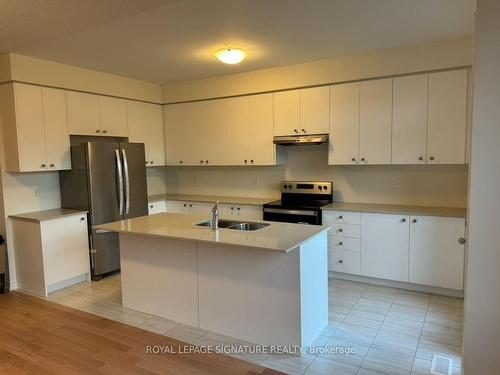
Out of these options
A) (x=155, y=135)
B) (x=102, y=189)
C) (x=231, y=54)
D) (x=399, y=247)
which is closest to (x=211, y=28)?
(x=231, y=54)

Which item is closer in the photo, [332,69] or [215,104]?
[332,69]

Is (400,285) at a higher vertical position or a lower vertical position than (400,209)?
lower

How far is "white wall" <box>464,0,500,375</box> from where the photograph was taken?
5.01 ft

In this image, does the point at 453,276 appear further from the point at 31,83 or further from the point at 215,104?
the point at 31,83

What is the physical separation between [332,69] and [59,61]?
3.18 m

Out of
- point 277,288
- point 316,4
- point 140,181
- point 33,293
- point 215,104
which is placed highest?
point 316,4

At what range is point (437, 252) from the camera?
11.8 ft

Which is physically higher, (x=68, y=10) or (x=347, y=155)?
(x=68, y=10)

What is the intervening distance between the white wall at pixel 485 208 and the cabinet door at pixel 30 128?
13.7 ft

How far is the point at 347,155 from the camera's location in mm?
4219

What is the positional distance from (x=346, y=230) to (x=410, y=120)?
1399 mm

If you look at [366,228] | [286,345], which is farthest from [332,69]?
[286,345]

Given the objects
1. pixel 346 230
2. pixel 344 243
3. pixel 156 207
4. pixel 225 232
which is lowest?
pixel 344 243

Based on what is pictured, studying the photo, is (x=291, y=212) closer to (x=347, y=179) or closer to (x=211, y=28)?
(x=347, y=179)
